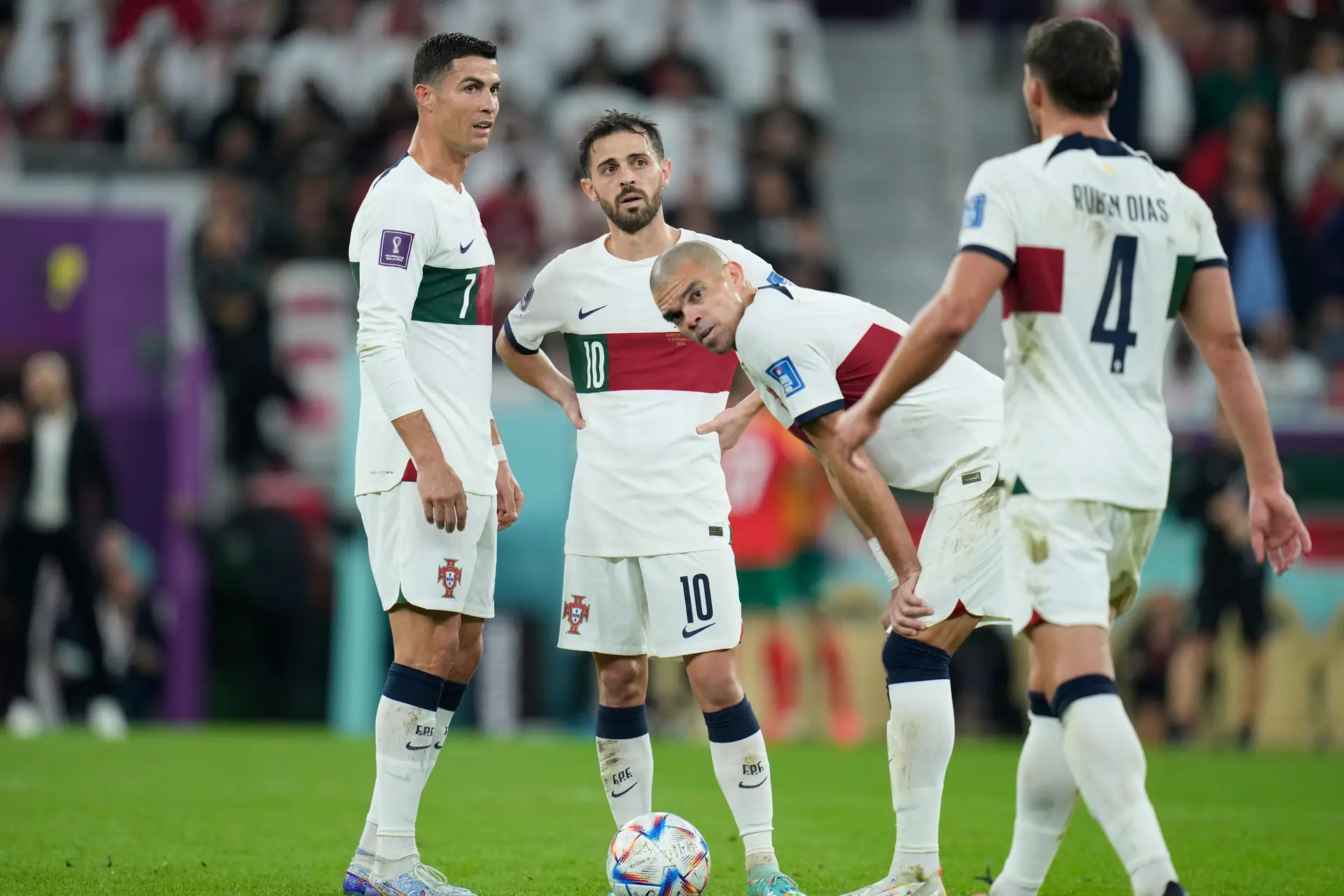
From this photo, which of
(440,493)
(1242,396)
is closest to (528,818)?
(440,493)

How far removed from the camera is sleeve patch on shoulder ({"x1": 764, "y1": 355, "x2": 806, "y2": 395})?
545 cm

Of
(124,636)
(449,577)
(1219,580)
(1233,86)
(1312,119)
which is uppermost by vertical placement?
(1233,86)

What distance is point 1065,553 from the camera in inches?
184

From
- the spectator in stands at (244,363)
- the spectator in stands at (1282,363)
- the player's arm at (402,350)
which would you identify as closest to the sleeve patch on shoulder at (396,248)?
the player's arm at (402,350)

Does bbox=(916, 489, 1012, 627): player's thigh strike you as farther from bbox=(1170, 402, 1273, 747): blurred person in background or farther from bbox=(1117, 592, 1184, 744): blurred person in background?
bbox=(1117, 592, 1184, 744): blurred person in background

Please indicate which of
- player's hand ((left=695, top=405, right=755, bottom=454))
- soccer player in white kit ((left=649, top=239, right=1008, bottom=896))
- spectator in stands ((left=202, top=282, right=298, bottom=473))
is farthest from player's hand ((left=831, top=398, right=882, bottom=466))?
spectator in stands ((left=202, top=282, right=298, bottom=473))

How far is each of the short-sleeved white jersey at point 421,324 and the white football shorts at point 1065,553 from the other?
209 cm

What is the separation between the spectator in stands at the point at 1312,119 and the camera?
17.9 meters

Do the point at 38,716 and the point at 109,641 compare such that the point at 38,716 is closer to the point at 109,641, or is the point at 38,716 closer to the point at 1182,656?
the point at 109,641

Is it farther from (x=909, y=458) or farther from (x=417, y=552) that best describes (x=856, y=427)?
(x=417, y=552)

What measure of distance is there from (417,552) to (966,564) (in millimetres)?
1816

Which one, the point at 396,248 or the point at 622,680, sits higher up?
the point at 396,248

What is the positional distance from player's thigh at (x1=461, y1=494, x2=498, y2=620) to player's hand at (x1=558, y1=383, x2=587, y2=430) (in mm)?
463

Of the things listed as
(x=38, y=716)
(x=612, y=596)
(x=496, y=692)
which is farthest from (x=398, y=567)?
(x=38, y=716)
